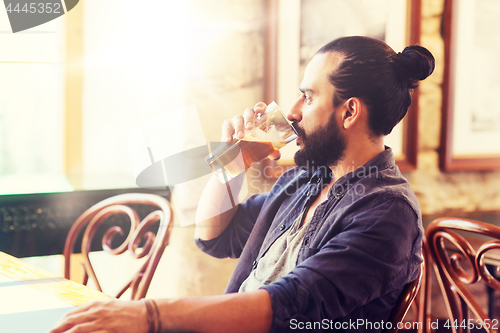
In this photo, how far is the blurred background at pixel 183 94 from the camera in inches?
63.2

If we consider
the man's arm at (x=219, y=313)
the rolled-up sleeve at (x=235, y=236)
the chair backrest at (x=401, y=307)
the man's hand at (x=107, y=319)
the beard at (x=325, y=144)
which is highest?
the beard at (x=325, y=144)

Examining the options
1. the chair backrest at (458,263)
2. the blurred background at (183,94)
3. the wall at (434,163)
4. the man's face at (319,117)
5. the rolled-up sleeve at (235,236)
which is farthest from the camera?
the wall at (434,163)

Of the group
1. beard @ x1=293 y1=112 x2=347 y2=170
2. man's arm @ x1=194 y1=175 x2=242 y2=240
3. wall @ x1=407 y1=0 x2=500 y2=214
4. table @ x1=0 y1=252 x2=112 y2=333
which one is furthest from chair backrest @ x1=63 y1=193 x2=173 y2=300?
wall @ x1=407 y1=0 x2=500 y2=214

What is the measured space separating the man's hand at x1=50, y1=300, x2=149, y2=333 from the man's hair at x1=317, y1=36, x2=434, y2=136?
66cm

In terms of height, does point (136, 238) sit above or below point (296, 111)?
below

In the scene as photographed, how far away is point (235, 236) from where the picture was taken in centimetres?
126

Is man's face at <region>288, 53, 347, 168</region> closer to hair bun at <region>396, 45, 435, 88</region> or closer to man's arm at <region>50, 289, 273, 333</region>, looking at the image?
hair bun at <region>396, 45, 435, 88</region>

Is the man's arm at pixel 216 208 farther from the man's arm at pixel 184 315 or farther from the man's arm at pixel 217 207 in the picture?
the man's arm at pixel 184 315

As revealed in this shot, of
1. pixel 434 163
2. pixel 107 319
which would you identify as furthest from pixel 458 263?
pixel 434 163

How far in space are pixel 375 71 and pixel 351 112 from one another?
11 cm

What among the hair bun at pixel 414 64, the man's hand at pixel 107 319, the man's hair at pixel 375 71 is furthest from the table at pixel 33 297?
the hair bun at pixel 414 64

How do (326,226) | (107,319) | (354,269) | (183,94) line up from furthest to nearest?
(183,94)
(326,226)
(354,269)
(107,319)

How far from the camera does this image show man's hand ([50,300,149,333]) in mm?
560

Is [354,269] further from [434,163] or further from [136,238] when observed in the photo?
[434,163]
